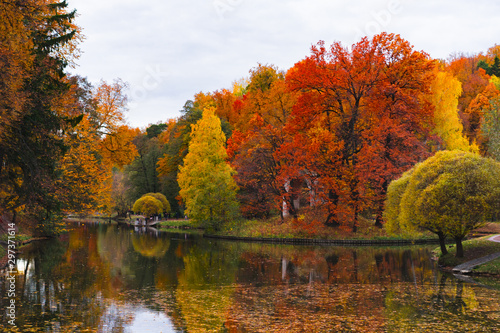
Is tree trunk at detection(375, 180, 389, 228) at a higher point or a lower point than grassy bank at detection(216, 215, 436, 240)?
higher

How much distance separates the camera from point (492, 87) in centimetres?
4856

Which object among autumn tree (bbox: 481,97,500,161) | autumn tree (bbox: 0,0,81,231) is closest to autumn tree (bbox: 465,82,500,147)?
autumn tree (bbox: 481,97,500,161)

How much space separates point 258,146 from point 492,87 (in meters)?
29.0

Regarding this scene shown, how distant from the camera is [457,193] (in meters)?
18.5

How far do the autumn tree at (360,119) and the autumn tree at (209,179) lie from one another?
902cm

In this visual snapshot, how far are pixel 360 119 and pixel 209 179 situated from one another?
50.7ft

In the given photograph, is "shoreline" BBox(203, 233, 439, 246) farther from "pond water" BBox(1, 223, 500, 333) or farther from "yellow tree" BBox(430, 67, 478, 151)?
"yellow tree" BBox(430, 67, 478, 151)

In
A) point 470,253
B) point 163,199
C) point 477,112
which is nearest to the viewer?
point 470,253

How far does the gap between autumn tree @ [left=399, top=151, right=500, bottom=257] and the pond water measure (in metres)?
2.42

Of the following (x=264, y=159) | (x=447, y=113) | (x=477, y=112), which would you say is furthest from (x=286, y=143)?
(x=477, y=112)

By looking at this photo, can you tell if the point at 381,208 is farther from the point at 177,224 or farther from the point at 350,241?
the point at 177,224

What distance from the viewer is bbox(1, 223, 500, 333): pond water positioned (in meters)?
10.6

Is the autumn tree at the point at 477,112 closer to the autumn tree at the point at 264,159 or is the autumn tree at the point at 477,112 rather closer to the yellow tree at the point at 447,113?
the yellow tree at the point at 447,113

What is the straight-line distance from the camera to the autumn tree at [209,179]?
41.3m
